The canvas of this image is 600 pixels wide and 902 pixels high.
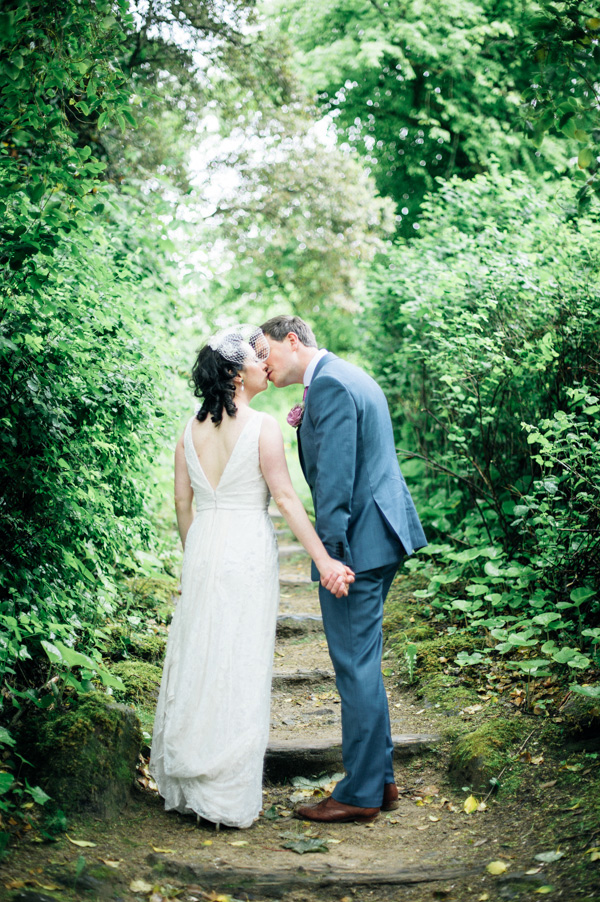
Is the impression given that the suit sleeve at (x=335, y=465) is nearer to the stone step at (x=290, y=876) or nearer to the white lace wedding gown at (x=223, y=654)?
the white lace wedding gown at (x=223, y=654)

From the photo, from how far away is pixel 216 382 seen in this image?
3.46 m

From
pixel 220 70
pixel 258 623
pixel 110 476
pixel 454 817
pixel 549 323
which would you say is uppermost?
pixel 220 70

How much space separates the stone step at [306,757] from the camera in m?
3.91

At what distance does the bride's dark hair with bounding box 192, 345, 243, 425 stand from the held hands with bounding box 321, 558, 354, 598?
82 centimetres

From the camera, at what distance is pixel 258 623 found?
345cm

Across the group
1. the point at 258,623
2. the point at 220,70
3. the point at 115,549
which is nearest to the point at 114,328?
the point at 115,549

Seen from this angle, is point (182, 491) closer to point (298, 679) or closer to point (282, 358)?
point (282, 358)

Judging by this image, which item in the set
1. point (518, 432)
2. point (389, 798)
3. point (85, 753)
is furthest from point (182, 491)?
point (518, 432)

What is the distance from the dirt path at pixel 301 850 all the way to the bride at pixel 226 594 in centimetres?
21

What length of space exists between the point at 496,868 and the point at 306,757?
1312 millimetres

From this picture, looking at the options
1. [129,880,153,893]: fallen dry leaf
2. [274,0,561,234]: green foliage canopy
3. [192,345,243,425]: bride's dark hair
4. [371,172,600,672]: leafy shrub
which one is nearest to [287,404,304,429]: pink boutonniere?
[192,345,243,425]: bride's dark hair

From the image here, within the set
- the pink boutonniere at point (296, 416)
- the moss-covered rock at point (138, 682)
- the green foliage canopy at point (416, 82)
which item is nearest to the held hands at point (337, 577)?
the pink boutonniere at point (296, 416)

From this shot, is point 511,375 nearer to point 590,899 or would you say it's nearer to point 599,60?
point 599,60

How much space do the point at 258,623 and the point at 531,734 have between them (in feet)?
4.85
